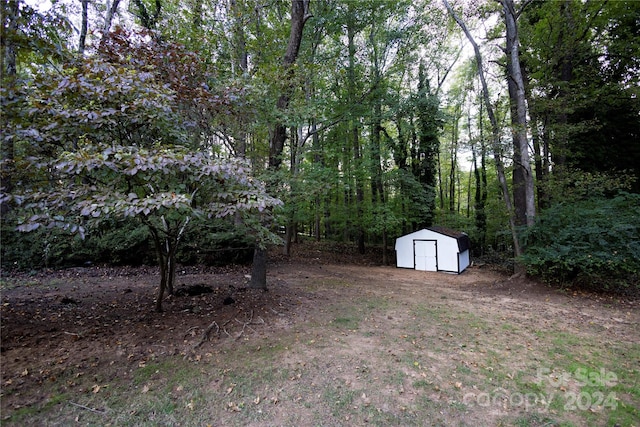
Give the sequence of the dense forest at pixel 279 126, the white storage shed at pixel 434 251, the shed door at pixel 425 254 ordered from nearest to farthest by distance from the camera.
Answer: the dense forest at pixel 279 126
the white storage shed at pixel 434 251
the shed door at pixel 425 254

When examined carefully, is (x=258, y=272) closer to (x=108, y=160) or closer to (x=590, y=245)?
(x=108, y=160)

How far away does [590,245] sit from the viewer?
6488mm

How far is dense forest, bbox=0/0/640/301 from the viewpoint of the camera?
3.03 m

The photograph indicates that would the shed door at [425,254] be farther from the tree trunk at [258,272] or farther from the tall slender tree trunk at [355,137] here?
the tree trunk at [258,272]

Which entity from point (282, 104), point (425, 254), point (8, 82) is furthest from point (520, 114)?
point (8, 82)

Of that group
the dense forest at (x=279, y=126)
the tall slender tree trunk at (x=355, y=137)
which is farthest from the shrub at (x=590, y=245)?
the tall slender tree trunk at (x=355, y=137)

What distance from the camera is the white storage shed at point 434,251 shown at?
12.5 m

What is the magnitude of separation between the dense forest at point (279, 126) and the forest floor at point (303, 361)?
1187 millimetres

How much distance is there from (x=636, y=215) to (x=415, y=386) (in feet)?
24.5

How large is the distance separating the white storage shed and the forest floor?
22.5 feet

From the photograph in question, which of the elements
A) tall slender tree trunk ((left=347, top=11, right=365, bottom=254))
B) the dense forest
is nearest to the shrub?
the dense forest

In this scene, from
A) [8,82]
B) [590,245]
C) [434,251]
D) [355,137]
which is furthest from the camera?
[355,137]

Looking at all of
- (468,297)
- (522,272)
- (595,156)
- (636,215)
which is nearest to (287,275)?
(468,297)

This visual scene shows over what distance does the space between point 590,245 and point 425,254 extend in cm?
689
